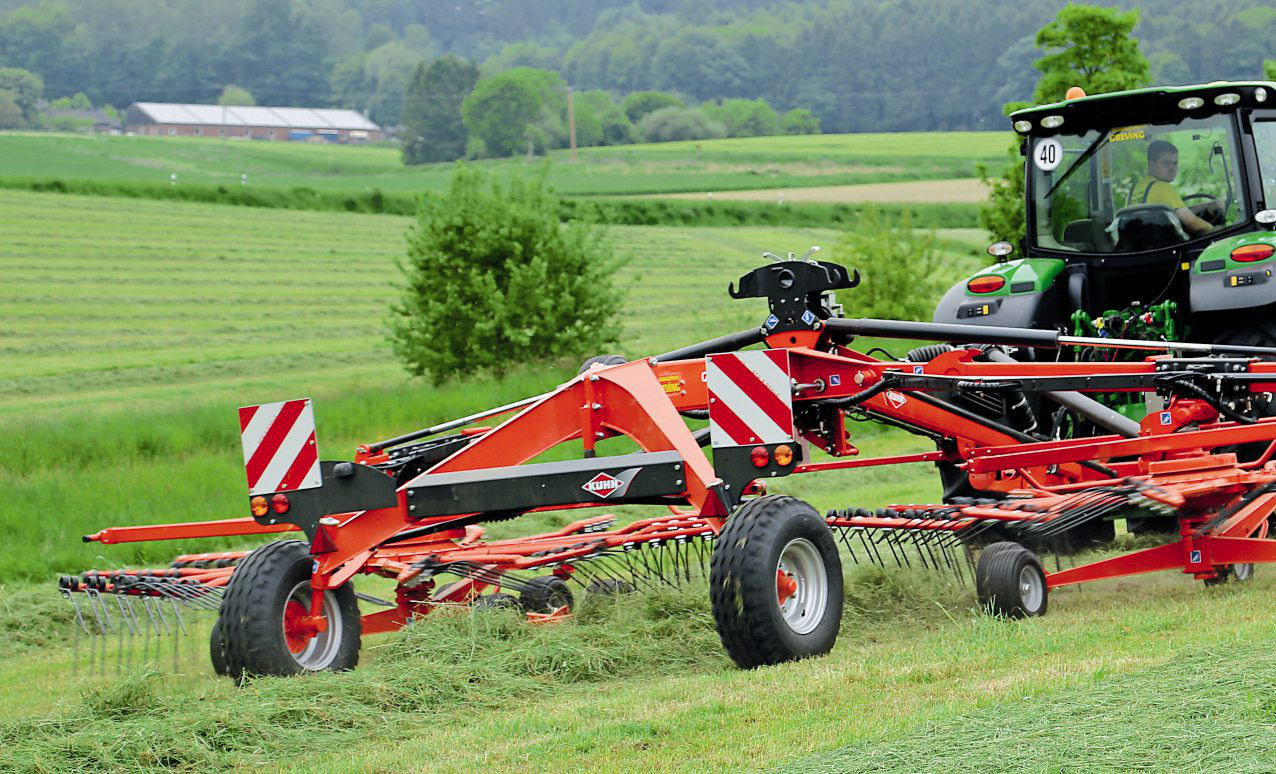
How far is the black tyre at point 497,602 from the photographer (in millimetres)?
6545

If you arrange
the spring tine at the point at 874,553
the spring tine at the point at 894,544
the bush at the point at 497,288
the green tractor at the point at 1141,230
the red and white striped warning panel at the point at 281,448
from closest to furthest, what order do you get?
the red and white striped warning panel at the point at 281,448, the spring tine at the point at 894,544, the spring tine at the point at 874,553, the green tractor at the point at 1141,230, the bush at the point at 497,288

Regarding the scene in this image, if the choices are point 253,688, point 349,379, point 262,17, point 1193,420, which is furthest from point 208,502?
point 262,17

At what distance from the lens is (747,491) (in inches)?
237

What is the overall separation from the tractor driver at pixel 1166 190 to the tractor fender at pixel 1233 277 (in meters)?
0.31

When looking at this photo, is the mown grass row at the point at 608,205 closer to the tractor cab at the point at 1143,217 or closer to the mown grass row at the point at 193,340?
the mown grass row at the point at 193,340

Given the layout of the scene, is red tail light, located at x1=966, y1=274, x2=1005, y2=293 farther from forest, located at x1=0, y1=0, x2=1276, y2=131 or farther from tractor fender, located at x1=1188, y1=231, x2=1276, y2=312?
forest, located at x1=0, y1=0, x2=1276, y2=131

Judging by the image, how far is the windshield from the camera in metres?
8.42

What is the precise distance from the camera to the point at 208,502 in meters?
11.5

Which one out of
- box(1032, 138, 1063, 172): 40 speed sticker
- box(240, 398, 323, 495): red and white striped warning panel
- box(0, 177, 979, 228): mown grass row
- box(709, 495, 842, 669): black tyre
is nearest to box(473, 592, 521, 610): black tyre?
box(240, 398, 323, 495): red and white striped warning panel

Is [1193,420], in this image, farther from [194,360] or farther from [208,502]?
[194,360]

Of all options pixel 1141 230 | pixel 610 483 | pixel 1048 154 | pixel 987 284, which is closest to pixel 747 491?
pixel 610 483

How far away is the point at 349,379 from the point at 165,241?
42.1 feet

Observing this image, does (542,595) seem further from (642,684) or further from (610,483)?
(642,684)

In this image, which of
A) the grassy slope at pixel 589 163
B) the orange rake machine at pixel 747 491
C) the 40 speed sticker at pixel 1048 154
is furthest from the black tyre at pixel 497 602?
the grassy slope at pixel 589 163
